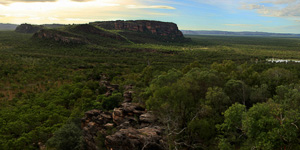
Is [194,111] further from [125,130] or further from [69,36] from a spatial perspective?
[69,36]

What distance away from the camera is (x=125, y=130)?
20.2 m

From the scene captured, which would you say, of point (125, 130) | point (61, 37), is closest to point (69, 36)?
point (61, 37)

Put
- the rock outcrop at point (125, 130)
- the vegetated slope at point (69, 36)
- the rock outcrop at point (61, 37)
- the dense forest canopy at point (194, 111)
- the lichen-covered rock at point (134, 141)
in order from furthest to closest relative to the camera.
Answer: the vegetated slope at point (69, 36), the rock outcrop at point (61, 37), the rock outcrop at point (125, 130), the lichen-covered rock at point (134, 141), the dense forest canopy at point (194, 111)

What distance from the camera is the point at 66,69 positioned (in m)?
80.7

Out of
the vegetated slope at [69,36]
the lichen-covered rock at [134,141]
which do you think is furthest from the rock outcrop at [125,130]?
the vegetated slope at [69,36]

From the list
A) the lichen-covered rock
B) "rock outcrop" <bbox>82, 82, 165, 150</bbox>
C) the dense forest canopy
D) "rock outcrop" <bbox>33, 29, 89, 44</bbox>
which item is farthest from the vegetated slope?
the lichen-covered rock

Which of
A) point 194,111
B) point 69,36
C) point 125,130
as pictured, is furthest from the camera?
point 69,36

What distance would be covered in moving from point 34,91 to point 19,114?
20404 mm

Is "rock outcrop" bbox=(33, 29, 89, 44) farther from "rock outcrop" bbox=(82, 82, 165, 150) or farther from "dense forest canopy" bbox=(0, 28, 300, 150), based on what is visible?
"rock outcrop" bbox=(82, 82, 165, 150)

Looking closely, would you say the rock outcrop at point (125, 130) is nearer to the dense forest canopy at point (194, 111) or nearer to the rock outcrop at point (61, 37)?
the dense forest canopy at point (194, 111)

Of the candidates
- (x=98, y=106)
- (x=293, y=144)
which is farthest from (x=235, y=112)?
(x=98, y=106)

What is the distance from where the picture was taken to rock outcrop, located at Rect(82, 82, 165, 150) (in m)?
18.9

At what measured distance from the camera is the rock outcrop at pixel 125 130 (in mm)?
18922

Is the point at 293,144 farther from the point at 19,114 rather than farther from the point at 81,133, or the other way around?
the point at 19,114
